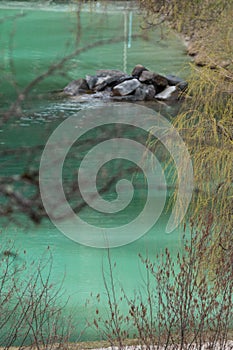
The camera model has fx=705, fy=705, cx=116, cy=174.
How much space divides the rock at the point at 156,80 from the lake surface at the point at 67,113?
A: 637mm

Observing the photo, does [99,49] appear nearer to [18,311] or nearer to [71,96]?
[71,96]

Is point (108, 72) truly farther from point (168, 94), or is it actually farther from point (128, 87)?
point (168, 94)

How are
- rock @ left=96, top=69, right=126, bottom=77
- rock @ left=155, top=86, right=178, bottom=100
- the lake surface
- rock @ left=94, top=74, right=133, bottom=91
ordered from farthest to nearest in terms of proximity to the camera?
rock @ left=96, top=69, right=126, bottom=77 < rock @ left=94, top=74, right=133, bottom=91 < rock @ left=155, top=86, right=178, bottom=100 < the lake surface

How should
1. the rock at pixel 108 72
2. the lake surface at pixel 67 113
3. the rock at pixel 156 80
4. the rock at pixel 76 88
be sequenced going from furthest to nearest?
the rock at pixel 108 72, the rock at pixel 156 80, the rock at pixel 76 88, the lake surface at pixel 67 113

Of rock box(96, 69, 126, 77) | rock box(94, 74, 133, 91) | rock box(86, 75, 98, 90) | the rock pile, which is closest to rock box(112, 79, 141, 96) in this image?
the rock pile

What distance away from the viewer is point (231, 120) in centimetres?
410

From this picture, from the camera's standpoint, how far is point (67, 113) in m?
9.59

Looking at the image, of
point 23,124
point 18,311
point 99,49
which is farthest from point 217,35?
point 99,49

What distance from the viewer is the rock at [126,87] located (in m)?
11.1

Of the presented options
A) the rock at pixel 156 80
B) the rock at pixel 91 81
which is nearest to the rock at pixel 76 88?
the rock at pixel 91 81

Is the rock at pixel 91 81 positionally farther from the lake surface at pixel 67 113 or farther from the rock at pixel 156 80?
the rock at pixel 156 80

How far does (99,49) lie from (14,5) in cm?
558

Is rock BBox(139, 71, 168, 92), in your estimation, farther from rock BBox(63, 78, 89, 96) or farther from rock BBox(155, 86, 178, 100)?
rock BBox(63, 78, 89, 96)

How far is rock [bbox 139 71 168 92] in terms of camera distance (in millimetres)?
11266
